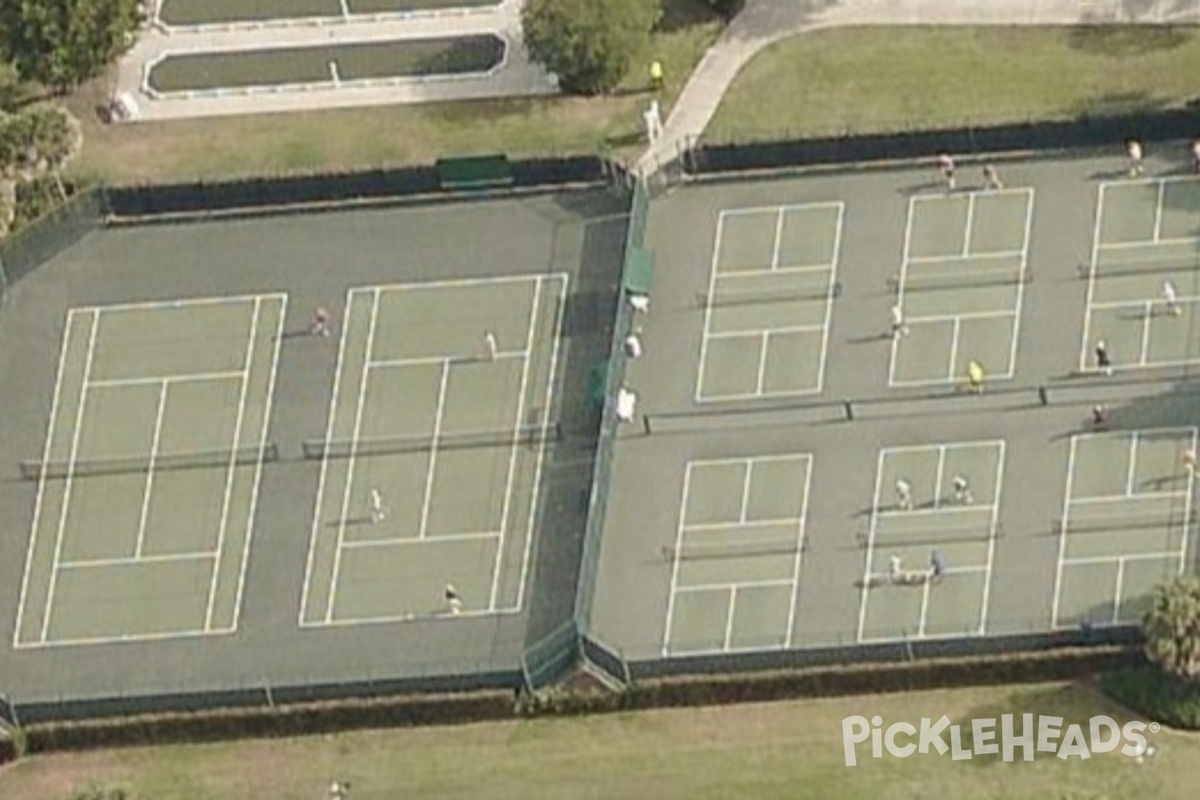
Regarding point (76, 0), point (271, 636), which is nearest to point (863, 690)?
point (271, 636)

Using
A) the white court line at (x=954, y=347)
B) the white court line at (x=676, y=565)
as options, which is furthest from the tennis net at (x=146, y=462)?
the white court line at (x=954, y=347)

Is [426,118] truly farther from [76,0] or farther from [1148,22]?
[1148,22]

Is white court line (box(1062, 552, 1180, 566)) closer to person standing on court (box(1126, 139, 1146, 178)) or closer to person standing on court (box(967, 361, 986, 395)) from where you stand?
person standing on court (box(967, 361, 986, 395))

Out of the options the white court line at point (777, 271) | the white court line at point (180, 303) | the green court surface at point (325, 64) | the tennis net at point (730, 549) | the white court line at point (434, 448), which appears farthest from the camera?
the green court surface at point (325, 64)

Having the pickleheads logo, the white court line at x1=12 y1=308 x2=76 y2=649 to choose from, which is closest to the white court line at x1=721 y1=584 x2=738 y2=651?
the pickleheads logo

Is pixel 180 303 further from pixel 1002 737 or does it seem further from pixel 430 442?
pixel 1002 737

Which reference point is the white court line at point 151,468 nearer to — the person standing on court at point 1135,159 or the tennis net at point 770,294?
the tennis net at point 770,294
